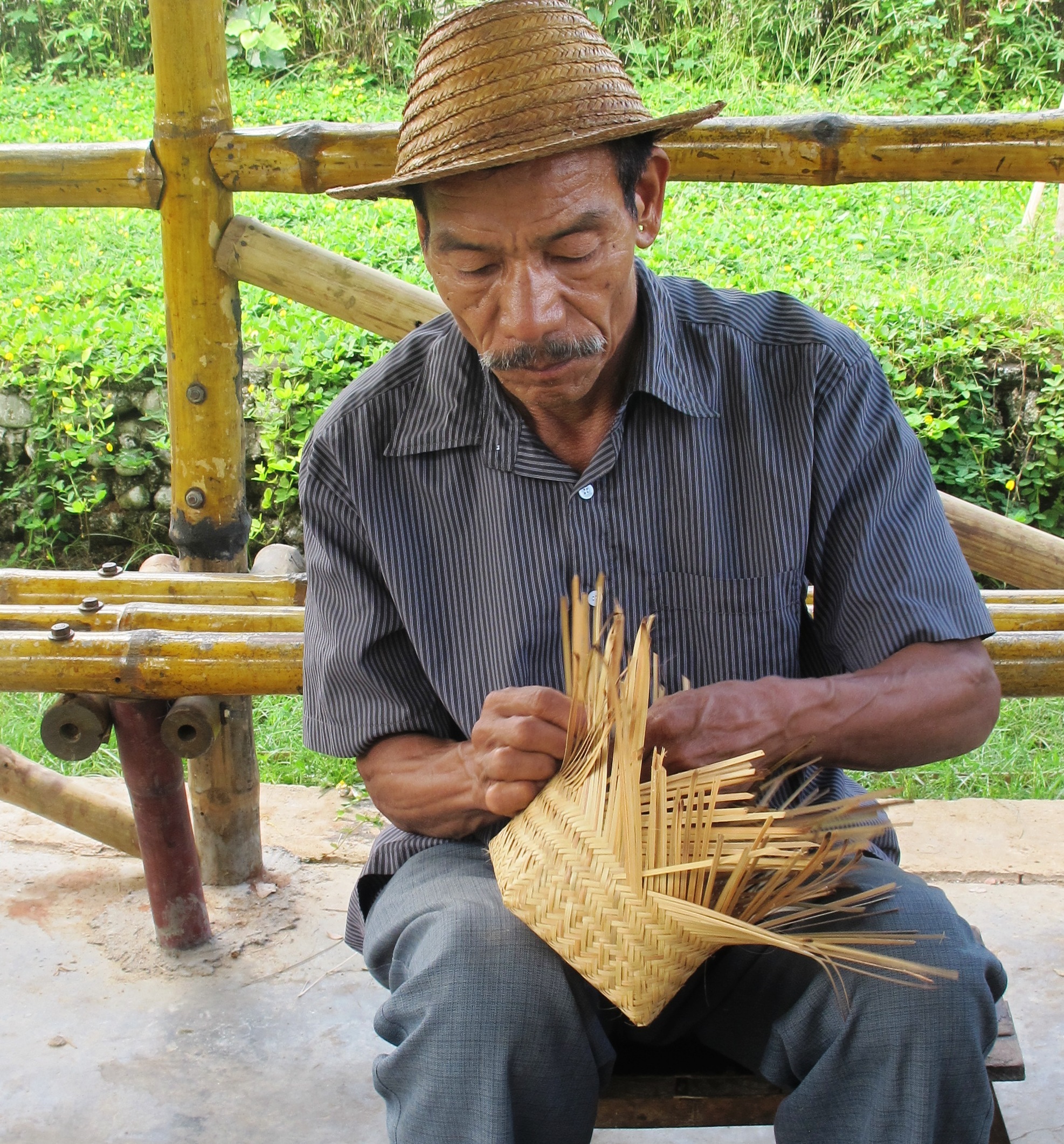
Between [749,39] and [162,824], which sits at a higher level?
[749,39]

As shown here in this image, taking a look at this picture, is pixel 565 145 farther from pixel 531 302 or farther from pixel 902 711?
pixel 902 711

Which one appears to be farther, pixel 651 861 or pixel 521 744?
pixel 521 744

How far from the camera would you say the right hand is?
1.50 metres

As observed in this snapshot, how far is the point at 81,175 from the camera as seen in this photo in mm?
2768

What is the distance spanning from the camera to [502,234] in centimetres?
164

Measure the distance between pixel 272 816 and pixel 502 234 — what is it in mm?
2246

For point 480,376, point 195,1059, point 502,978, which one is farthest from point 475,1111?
point 195,1059

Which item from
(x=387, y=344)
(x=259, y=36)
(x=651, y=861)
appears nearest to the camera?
(x=651, y=861)

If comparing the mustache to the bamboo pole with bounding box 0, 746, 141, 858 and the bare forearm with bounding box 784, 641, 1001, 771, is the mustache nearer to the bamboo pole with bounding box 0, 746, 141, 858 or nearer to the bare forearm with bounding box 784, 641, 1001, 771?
the bare forearm with bounding box 784, 641, 1001, 771

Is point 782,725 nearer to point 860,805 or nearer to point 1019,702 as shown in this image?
point 860,805

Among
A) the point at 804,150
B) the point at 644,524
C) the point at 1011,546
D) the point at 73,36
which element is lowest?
the point at 1011,546

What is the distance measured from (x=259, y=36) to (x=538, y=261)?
26.6 feet

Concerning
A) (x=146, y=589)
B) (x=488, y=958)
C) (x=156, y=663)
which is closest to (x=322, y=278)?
(x=146, y=589)

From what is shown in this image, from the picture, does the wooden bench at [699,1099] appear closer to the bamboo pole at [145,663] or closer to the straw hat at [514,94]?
the bamboo pole at [145,663]
